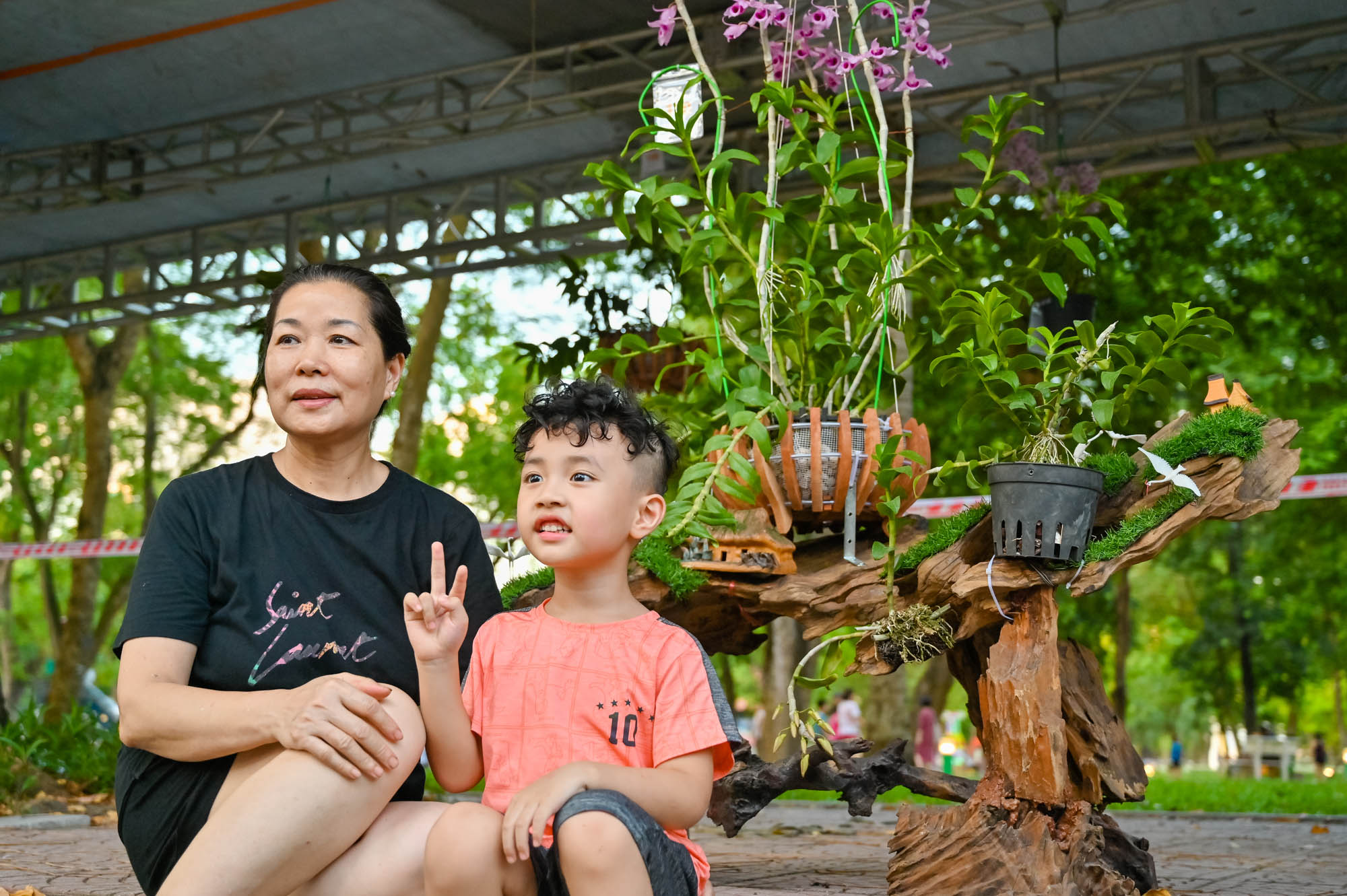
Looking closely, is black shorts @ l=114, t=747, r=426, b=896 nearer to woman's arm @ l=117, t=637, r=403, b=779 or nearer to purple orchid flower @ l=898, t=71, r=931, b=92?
woman's arm @ l=117, t=637, r=403, b=779

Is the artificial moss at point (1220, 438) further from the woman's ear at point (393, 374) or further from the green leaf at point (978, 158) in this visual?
the woman's ear at point (393, 374)

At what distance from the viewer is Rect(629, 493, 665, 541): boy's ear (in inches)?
69.2

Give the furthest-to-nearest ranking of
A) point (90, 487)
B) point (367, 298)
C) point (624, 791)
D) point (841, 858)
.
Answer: point (90, 487) → point (841, 858) → point (367, 298) → point (624, 791)

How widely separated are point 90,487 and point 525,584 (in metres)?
10.4

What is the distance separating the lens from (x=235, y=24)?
7465mm

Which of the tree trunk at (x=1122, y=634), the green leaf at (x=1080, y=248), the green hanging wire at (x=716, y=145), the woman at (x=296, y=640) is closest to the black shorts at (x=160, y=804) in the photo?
the woman at (x=296, y=640)

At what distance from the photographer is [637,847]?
1.40m

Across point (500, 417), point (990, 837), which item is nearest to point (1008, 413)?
point (990, 837)

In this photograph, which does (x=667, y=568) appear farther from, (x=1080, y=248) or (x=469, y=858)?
(x=469, y=858)

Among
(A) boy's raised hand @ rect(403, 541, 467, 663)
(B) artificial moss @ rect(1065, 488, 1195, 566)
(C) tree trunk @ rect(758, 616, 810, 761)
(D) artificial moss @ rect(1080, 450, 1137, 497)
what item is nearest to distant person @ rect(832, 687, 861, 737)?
(C) tree trunk @ rect(758, 616, 810, 761)

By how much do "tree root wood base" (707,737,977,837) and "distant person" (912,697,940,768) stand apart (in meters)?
11.1

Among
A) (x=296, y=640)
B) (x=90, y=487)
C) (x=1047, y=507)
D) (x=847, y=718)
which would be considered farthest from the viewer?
(x=847, y=718)

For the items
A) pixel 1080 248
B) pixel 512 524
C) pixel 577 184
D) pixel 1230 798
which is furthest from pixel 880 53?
pixel 1230 798

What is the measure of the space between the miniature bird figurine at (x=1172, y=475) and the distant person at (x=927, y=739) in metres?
11.8
